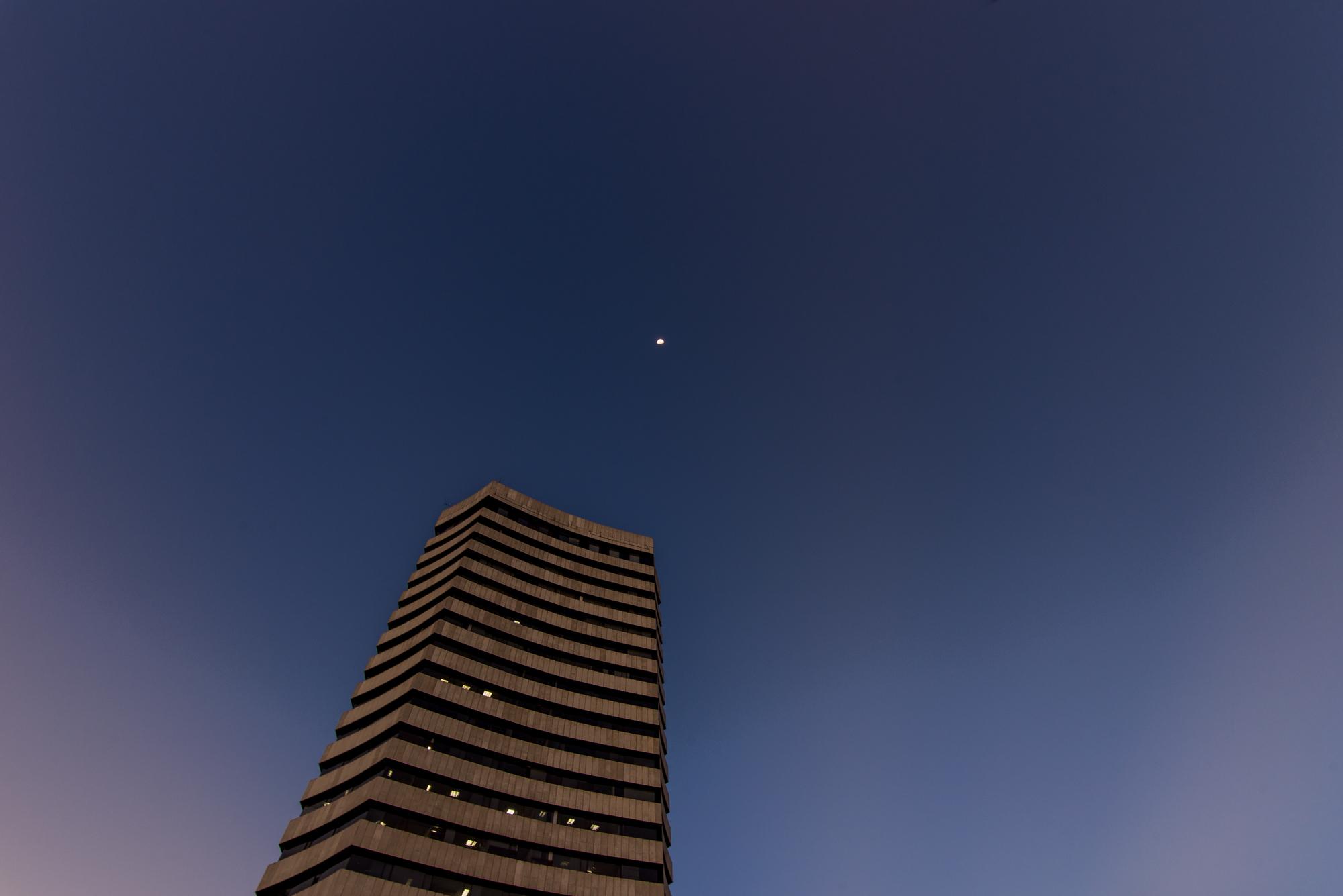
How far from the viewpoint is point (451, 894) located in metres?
45.6

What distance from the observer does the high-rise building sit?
46.8m

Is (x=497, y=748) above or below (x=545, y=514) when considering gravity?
below

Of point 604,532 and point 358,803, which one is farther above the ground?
point 604,532

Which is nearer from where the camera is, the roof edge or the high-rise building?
the high-rise building

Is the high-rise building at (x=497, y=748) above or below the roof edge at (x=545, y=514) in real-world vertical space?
below

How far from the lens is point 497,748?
184ft

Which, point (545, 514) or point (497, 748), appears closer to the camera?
point (497, 748)

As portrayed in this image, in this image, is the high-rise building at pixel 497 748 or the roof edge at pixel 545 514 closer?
the high-rise building at pixel 497 748

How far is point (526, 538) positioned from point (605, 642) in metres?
18.0

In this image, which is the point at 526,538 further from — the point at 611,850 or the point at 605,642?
the point at 611,850

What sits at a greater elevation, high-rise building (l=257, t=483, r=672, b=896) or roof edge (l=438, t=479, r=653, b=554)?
roof edge (l=438, t=479, r=653, b=554)

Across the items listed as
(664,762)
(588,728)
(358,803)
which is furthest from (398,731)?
(664,762)

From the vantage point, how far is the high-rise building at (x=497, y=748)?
153ft

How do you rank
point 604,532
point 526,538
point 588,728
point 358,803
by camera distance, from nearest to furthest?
1. point 358,803
2. point 588,728
3. point 526,538
4. point 604,532
